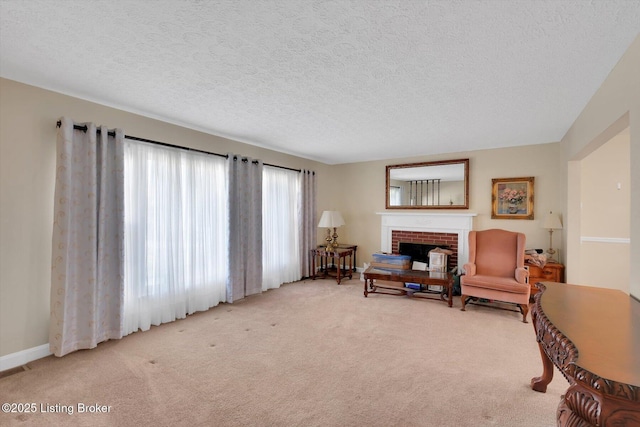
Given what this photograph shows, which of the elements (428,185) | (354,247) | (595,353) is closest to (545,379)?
(595,353)

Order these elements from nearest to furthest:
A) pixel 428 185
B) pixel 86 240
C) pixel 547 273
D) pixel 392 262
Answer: pixel 86 240 → pixel 547 273 → pixel 392 262 → pixel 428 185

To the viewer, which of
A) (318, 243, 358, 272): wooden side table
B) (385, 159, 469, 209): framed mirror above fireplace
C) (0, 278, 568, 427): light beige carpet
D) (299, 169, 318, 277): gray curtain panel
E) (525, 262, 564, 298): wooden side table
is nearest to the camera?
(0, 278, 568, 427): light beige carpet

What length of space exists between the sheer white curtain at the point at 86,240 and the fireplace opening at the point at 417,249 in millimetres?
4529

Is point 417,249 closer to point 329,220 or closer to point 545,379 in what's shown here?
point 329,220

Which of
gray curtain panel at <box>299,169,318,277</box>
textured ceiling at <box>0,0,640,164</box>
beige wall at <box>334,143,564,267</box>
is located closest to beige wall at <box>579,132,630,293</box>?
beige wall at <box>334,143,564,267</box>

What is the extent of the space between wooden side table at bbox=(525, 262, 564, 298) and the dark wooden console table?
101 inches

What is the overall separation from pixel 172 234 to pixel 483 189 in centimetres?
480

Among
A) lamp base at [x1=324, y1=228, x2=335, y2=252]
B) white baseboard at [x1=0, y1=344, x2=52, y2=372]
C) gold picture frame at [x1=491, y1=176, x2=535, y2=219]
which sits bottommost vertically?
Result: white baseboard at [x1=0, y1=344, x2=52, y2=372]

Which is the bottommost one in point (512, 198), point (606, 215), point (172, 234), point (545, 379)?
point (545, 379)

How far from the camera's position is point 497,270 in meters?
4.07

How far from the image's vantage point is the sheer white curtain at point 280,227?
15.9 feet

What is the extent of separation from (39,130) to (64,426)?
7.62 ft

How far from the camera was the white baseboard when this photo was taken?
7.76 ft

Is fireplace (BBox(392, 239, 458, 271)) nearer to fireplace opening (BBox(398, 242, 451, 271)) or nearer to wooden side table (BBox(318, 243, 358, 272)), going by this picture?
fireplace opening (BBox(398, 242, 451, 271))
